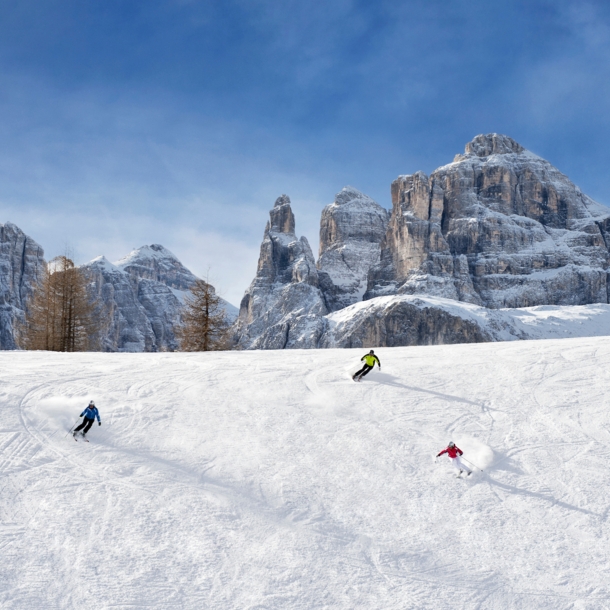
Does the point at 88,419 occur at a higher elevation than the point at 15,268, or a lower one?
lower

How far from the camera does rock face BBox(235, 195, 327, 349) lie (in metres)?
112

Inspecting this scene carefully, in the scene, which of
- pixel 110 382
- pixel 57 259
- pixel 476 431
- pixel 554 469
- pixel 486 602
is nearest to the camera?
pixel 486 602

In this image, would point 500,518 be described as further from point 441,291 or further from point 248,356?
point 441,291

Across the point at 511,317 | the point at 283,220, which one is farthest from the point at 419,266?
the point at 283,220

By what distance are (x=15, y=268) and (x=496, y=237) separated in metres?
143

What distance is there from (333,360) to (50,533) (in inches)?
515

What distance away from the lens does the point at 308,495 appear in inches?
373

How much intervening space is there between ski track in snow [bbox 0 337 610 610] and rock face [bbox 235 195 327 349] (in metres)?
89.1

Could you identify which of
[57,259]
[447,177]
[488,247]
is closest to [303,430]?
[57,259]

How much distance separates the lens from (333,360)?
19.9 meters

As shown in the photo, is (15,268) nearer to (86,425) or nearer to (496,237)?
(86,425)

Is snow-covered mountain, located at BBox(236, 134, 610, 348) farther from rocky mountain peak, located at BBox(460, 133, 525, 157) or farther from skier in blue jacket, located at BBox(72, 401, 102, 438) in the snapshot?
skier in blue jacket, located at BBox(72, 401, 102, 438)

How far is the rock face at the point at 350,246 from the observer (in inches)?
6870

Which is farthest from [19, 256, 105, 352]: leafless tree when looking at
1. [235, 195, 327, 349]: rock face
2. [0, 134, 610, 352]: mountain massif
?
[235, 195, 327, 349]: rock face
